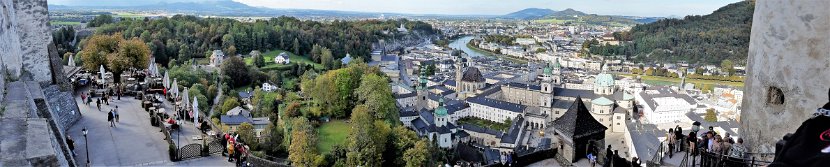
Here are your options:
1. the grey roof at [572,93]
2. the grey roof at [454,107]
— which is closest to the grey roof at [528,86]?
the grey roof at [572,93]

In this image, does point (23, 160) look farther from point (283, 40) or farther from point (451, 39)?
point (451, 39)

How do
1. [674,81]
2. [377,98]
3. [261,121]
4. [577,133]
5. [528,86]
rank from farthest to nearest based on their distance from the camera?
[674,81]
[528,86]
[261,121]
[377,98]
[577,133]

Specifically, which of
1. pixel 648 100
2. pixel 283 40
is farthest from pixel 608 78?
pixel 283 40

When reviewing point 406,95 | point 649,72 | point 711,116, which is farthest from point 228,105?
point 649,72

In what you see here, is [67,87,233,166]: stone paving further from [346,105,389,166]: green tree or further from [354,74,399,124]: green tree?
[354,74,399,124]: green tree

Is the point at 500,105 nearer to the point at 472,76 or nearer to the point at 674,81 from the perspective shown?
the point at 472,76

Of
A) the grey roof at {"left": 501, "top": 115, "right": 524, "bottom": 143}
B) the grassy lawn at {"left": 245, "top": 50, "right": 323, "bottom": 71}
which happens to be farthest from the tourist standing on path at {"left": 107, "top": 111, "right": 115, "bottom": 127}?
the grassy lawn at {"left": 245, "top": 50, "right": 323, "bottom": 71}
